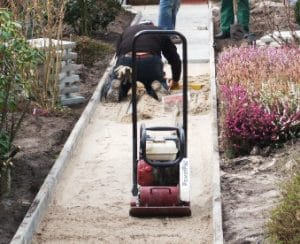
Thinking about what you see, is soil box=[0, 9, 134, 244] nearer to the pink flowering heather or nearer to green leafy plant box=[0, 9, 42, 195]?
green leafy plant box=[0, 9, 42, 195]

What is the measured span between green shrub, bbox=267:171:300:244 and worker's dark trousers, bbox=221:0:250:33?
30.8 feet

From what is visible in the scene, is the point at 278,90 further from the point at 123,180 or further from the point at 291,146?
the point at 123,180

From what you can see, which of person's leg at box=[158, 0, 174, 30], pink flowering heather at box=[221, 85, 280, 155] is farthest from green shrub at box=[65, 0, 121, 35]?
pink flowering heather at box=[221, 85, 280, 155]

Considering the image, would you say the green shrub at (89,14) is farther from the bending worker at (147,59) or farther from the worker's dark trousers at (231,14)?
the bending worker at (147,59)

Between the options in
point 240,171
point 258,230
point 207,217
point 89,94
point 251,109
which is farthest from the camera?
point 89,94

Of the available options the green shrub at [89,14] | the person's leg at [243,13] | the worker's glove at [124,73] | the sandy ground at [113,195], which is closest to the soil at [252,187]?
the sandy ground at [113,195]

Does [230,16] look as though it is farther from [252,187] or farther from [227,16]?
[252,187]

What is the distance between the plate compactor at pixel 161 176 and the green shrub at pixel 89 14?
867cm

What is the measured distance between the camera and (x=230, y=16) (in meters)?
15.1

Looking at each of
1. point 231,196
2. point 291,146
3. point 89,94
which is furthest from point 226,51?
point 231,196

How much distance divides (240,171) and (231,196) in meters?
0.76

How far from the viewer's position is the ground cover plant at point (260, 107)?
8.33m

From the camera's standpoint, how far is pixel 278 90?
8953 millimetres

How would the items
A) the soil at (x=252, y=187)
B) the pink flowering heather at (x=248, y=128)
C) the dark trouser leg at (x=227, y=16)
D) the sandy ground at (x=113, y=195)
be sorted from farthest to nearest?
1. the dark trouser leg at (x=227, y=16)
2. the pink flowering heather at (x=248, y=128)
3. the sandy ground at (x=113, y=195)
4. the soil at (x=252, y=187)
